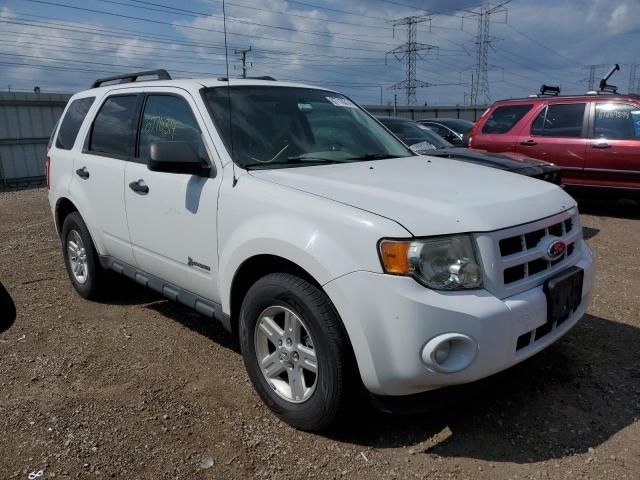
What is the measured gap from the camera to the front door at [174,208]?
330 centimetres

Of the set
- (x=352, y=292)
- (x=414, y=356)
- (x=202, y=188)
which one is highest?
(x=202, y=188)

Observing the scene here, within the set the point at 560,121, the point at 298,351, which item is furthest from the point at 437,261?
the point at 560,121

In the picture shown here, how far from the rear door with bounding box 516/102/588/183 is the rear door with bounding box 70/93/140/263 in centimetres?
651

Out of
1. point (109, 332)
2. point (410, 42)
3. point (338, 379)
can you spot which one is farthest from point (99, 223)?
point (410, 42)

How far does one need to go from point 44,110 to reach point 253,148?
1425cm

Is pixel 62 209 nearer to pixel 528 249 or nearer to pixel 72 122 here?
pixel 72 122

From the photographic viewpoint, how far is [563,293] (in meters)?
2.73

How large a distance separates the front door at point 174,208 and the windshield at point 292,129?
0.62 ft

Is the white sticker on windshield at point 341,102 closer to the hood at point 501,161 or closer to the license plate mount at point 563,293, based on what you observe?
the license plate mount at point 563,293

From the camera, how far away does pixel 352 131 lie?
13.0ft

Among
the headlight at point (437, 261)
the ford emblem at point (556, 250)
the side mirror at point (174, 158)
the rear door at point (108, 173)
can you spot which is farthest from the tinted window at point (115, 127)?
the ford emblem at point (556, 250)

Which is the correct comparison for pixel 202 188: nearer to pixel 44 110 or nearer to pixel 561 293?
pixel 561 293

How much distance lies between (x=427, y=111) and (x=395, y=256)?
27130 mm

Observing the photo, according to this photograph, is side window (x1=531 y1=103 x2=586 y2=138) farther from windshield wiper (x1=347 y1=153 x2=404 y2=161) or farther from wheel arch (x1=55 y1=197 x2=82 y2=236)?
wheel arch (x1=55 y1=197 x2=82 y2=236)
